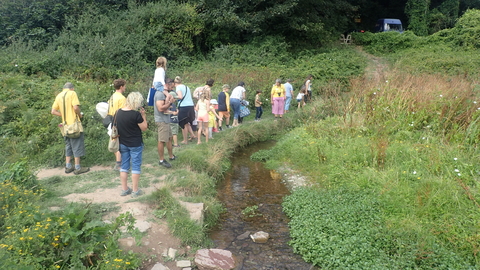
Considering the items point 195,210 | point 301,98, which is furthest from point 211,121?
point 301,98

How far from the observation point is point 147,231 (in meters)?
5.33

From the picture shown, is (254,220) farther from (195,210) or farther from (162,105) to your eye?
(162,105)

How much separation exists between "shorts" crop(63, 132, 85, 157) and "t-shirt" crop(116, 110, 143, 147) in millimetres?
1967

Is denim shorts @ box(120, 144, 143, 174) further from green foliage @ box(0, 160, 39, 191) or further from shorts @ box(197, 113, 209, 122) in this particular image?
shorts @ box(197, 113, 209, 122)

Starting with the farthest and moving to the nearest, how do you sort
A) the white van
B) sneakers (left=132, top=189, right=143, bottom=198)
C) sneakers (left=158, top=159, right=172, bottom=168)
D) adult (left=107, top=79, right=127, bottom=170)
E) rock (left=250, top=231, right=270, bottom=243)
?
the white van < sneakers (left=158, top=159, right=172, bottom=168) < adult (left=107, top=79, right=127, bottom=170) < sneakers (left=132, top=189, right=143, bottom=198) < rock (left=250, top=231, right=270, bottom=243)

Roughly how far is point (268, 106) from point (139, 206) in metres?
10.1

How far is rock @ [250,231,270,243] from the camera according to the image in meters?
5.79

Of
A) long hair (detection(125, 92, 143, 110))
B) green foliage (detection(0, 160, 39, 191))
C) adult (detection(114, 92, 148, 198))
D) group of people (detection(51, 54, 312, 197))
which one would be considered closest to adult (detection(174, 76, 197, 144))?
group of people (detection(51, 54, 312, 197))

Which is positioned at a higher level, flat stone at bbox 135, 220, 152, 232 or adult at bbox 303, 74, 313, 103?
adult at bbox 303, 74, 313, 103

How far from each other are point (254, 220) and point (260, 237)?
2.26 feet

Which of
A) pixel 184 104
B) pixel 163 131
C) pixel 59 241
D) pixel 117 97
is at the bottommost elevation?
pixel 59 241

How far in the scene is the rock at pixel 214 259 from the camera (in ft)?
16.1

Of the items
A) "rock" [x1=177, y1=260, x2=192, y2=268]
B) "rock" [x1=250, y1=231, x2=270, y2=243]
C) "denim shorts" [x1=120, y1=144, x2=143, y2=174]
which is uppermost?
"denim shorts" [x1=120, y1=144, x2=143, y2=174]

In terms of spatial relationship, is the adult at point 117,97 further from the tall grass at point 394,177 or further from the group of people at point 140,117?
the tall grass at point 394,177
